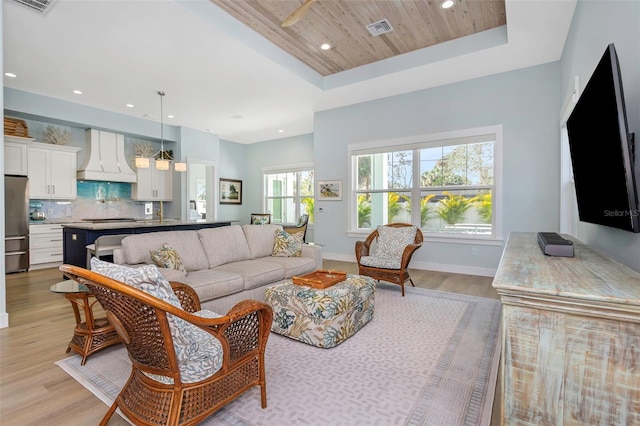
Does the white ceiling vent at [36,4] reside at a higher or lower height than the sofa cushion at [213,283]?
higher

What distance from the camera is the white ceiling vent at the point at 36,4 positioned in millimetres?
3030

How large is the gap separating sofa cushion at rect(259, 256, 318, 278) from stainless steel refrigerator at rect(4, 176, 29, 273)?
4642mm

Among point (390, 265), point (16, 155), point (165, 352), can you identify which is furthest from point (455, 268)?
point (16, 155)

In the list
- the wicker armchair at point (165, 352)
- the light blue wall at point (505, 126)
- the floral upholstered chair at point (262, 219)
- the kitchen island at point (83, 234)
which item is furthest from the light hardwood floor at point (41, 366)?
the floral upholstered chair at point (262, 219)

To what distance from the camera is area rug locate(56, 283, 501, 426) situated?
1651 millimetres

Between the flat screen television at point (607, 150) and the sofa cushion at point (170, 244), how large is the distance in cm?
338

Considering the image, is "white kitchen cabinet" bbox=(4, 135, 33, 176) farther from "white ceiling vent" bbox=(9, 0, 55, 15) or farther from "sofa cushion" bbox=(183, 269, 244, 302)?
"sofa cushion" bbox=(183, 269, 244, 302)

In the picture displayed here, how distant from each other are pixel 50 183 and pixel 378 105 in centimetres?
645

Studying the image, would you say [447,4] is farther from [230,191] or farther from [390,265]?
[230,191]

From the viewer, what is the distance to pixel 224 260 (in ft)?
11.9

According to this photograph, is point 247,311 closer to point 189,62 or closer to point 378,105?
point 189,62

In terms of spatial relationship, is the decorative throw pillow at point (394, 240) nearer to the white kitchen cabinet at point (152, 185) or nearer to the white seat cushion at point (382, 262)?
the white seat cushion at point (382, 262)

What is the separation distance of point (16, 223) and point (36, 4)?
3.97m

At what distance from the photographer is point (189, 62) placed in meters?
4.28
